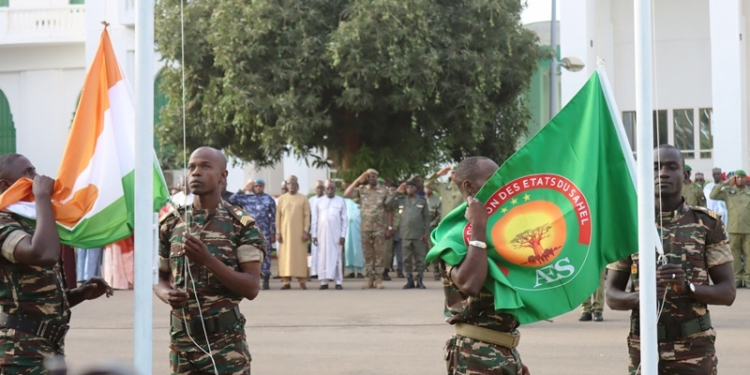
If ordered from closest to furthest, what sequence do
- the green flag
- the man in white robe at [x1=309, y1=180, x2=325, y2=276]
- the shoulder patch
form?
the green flag < the shoulder patch < the man in white robe at [x1=309, y1=180, x2=325, y2=276]

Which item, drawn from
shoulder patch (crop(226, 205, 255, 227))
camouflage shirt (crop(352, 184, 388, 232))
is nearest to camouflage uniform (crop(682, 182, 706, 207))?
camouflage shirt (crop(352, 184, 388, 232))

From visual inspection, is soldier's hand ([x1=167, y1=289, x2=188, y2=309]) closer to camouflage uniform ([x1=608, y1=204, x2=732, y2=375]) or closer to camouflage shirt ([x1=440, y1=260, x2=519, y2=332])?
camouflage shirt ([x1=440, y1=260, x2=519, y2=332])

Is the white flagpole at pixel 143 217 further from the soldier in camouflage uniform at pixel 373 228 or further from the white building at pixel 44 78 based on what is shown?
the white building at pixel 44 78

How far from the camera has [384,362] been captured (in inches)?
422

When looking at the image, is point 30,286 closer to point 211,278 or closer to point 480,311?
point 211,278

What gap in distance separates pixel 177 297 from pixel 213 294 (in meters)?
0.23

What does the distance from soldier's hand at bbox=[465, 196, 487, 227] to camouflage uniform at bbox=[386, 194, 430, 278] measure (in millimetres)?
14130

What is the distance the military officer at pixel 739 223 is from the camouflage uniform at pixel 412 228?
4821 mm

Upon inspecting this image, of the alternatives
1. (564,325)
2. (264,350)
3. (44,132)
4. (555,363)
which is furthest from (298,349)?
(44,132)

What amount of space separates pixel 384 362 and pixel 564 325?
3557 millimetres

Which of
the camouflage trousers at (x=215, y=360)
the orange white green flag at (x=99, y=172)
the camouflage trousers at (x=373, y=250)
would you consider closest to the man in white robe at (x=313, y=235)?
the camouflage trousers at (x=373, y=250)

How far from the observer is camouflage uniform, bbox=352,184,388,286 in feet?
64.8

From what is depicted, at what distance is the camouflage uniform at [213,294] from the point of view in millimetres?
5969

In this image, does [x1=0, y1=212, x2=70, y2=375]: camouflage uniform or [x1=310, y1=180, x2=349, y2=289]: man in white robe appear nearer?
[x1=0, y1=212, x2=70, y2=375]: camouflage uniform
